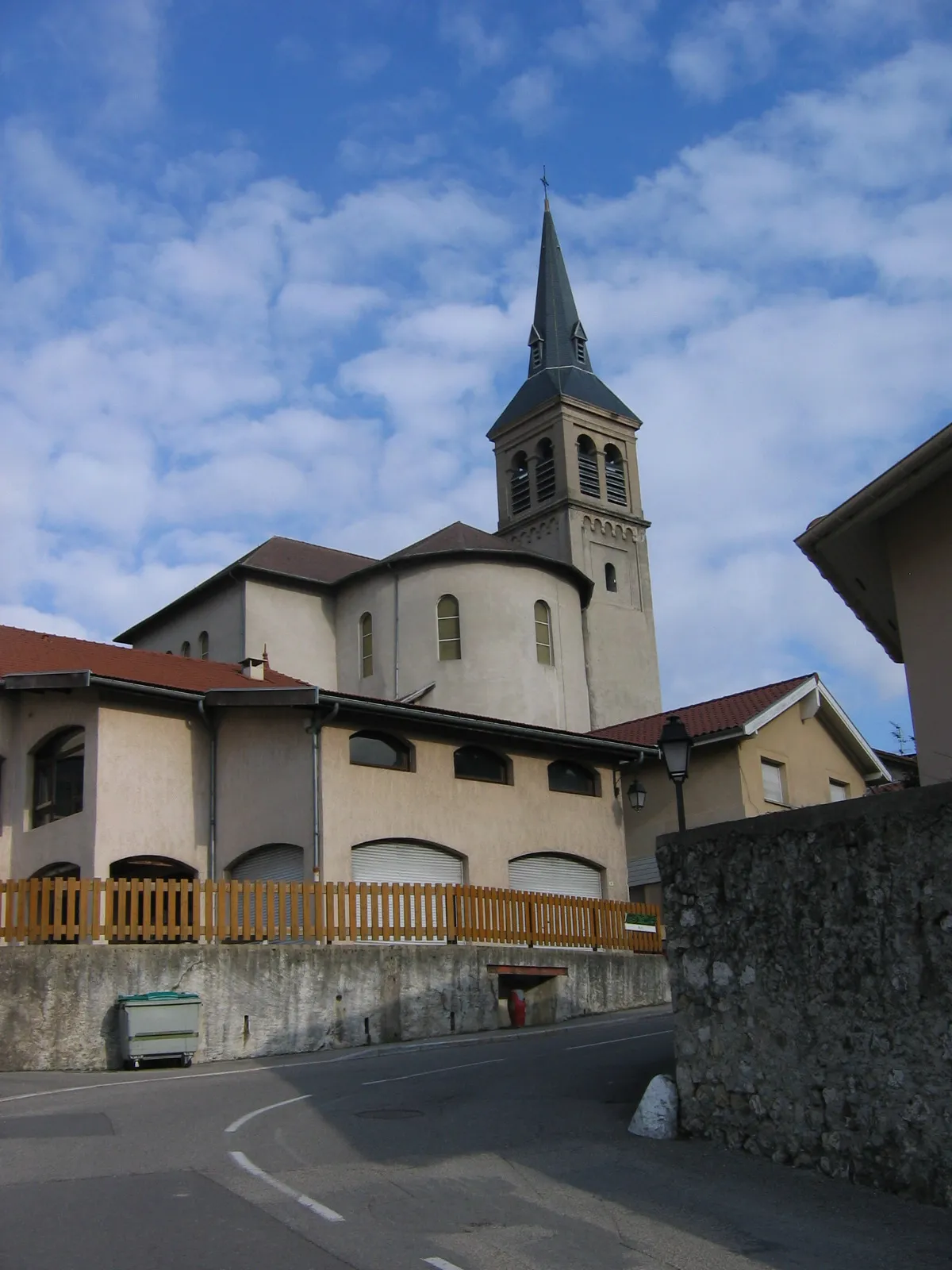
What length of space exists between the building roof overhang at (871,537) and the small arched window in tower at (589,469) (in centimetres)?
4291

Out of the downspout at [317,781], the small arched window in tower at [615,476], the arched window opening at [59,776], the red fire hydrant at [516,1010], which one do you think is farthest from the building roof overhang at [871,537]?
the small arched window in tower at [615,476]

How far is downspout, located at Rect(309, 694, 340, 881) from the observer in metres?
23.0

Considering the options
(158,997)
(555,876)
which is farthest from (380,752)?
(158,997)

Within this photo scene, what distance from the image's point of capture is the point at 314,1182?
8.48 m

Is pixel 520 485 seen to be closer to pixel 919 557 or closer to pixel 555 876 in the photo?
pixel 555 876

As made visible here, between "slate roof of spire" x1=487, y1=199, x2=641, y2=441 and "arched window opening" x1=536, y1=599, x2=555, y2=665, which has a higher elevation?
"slate roof of spire" x1=487, y1=199, x2=641, y2=441

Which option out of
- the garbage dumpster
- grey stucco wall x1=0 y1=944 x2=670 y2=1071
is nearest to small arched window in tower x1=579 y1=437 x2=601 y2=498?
grey stucco wall x1=0 y1=944 x2=670 y2=1071

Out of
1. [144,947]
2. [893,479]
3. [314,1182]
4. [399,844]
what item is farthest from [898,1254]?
[399,844]

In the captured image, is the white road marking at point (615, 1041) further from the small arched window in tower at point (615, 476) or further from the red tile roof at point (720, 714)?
the small arched window in tower at point (615, 476)

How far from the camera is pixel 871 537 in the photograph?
13.8 m

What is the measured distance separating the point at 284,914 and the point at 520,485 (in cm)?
4439

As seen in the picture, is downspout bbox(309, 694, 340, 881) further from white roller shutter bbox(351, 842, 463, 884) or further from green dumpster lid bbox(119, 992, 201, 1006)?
green dumpster lid bbox(119, 992, 201, 1006)

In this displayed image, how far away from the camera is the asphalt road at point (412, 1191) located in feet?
22.7

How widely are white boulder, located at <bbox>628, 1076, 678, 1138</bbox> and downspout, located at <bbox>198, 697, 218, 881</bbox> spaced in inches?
600
